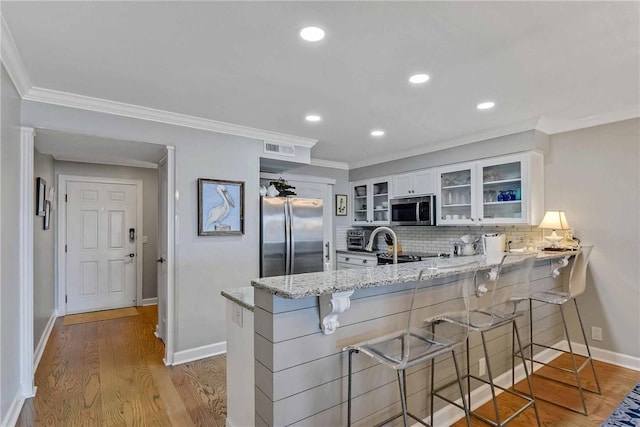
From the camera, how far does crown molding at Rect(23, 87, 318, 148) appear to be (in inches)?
106

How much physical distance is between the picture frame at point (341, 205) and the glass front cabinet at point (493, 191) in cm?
183

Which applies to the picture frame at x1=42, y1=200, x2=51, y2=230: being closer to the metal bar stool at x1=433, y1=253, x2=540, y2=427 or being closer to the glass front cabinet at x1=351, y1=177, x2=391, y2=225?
the glass front cabinet at x1=351, y1=177, x2=391, y2=225

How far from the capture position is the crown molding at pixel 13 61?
1859mm

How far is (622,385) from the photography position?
2854 millimetres

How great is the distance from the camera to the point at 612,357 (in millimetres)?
3303

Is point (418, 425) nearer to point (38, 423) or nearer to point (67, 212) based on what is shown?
point (38, 423)

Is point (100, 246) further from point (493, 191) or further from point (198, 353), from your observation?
point (493, 191)

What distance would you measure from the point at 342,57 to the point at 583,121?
9.34 feet

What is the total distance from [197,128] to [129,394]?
2.44 meters

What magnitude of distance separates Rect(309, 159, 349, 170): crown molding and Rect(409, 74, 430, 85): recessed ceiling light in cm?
312

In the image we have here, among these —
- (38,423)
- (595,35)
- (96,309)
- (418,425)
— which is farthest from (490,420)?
(96,309)

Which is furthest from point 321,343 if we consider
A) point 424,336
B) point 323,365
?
point 424,336

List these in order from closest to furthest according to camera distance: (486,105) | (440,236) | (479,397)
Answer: (479,397) → (486,105) → (440,236)

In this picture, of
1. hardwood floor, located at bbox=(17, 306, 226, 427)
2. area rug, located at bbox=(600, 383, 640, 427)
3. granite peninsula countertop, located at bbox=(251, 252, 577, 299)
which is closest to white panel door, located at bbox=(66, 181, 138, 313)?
hardwood floor, located at bbox=(17, 306, 226, 427)
